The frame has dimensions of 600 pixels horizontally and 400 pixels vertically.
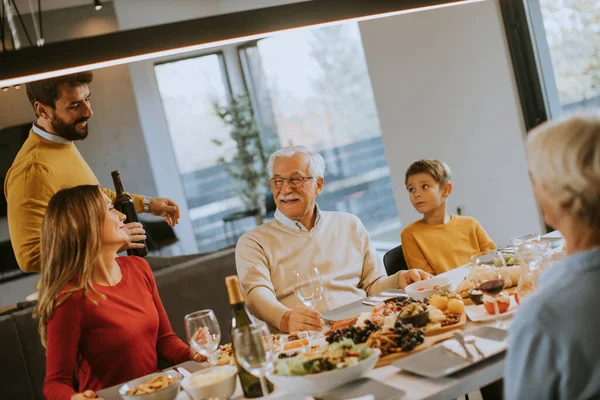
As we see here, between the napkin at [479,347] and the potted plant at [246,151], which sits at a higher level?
the potted plant at [246,151]

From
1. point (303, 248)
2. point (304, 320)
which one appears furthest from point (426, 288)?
point (303, 248)

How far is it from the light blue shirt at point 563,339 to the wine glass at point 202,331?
957mm

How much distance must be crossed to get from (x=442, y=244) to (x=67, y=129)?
1.85 meters

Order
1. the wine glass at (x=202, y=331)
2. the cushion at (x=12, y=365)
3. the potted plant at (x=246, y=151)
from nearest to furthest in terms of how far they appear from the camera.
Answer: the wine glass at (x=202, y=331) → the cushion at (x=12, y=365) → the potted plant at (x=246, y=151)

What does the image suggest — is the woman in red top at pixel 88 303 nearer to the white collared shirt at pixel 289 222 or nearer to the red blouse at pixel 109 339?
the red blouse at pixel 109 339

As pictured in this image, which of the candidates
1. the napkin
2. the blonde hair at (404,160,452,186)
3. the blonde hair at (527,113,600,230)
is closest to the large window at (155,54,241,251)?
the blonde hair at (404,160,452,186)

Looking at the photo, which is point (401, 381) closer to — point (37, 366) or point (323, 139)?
point (37, 366)

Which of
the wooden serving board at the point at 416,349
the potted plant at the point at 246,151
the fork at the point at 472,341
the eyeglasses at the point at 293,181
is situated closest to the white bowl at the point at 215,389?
the wooden serving board at the point at 416,349

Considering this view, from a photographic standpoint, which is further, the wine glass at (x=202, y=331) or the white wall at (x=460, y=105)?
the white wall at (x=460, y=105)

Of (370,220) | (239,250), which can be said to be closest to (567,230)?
(239,250)

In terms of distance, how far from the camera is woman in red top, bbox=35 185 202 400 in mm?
2150

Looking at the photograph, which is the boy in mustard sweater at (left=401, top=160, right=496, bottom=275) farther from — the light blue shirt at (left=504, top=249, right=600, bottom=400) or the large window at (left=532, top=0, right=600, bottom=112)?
the light blue shirt at (left=504, top=249, right=600, bottom=400)

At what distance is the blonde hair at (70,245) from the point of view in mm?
2203

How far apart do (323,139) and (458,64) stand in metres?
3.38
